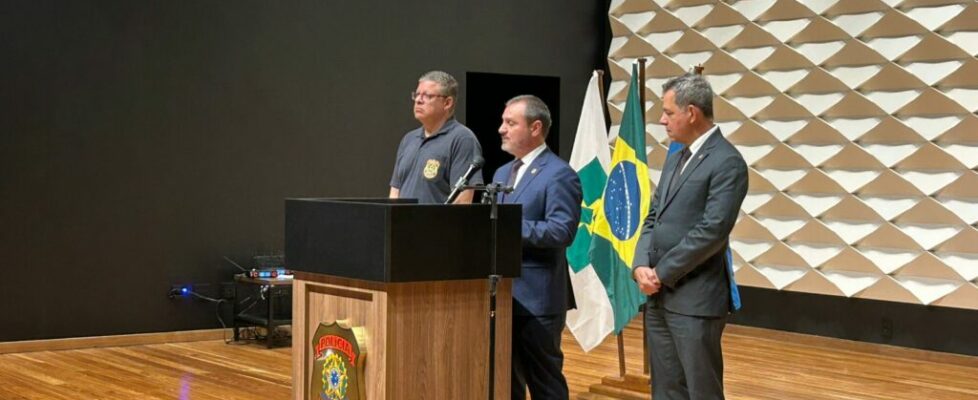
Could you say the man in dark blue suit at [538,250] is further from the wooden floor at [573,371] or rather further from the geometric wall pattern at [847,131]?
the geometric wall pattern at [847,131]

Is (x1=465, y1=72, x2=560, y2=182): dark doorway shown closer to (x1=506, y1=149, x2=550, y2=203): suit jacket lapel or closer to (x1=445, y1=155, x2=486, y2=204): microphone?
(x1=506, y1=149, x2=550, y2=203): suit jacket lapel

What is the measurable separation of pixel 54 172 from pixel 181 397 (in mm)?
2019

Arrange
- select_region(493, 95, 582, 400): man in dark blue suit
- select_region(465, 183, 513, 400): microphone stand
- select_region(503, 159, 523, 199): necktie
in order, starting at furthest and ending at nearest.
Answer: select_region(503, 159, 523, 199): necktie
select_region(493, 95, 582, 400): man in dark blue suit
select_region(465, 183, 513, 400): microphone stand

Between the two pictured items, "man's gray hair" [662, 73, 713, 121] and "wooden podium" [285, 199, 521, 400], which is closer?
"wooden podium" [285, 199, 521, 400]

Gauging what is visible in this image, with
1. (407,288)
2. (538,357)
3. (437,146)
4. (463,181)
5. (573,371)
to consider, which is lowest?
(573,371)

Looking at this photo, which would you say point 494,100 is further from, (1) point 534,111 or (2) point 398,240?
(2) point 398,240

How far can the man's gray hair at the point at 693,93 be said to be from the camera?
372 cm

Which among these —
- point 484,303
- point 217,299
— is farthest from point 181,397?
point 484,303

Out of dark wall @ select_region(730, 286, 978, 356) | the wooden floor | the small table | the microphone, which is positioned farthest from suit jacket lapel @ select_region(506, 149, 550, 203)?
dark wall @ select_region(730, 286, 978, 356)

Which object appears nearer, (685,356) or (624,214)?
(685,356)

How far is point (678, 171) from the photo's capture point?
12.7 feet

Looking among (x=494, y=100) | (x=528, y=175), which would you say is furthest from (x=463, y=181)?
(x=494, y=100)

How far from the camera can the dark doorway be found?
8820 millimetres

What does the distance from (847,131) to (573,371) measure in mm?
2428
